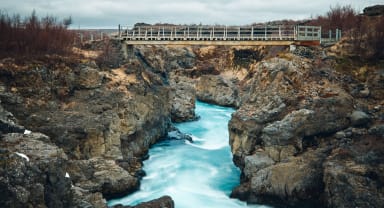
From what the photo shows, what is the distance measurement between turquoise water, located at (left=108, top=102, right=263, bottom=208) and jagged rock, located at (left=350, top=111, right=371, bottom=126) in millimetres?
8677

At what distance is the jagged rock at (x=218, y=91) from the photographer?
63.6 m

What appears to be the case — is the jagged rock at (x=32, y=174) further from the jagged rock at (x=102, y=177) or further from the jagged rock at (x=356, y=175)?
the jagged rock at (x=356, y=175)

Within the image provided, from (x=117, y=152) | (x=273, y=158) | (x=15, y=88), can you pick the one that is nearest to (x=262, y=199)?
(x=273, y=158)

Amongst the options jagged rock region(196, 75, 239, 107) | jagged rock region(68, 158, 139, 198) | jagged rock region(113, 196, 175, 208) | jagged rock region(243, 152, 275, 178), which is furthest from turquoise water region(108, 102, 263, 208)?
jagged rock region(196, 75, 239, 107)

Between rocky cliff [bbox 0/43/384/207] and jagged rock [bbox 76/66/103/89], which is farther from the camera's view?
jagged rock [bbox 76/66/103/89]

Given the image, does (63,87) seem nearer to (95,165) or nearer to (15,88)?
(15,88)

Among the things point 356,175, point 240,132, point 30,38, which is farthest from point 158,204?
point 30,38

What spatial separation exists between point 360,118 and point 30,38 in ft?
86.3

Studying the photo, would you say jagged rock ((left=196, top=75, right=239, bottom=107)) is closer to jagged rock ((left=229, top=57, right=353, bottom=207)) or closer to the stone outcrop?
jagged rock ((left=229, top=57, right=353, bottom=207))

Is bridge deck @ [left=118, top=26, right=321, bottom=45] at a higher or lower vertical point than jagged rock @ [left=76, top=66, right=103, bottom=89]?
higher

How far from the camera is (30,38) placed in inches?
1427

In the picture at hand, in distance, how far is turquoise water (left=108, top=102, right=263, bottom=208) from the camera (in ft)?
92.3

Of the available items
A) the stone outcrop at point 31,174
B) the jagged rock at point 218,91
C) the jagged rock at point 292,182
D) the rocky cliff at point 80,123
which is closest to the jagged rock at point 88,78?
the rocky cliff at point 80,123

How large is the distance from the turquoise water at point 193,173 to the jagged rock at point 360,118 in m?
8.68
